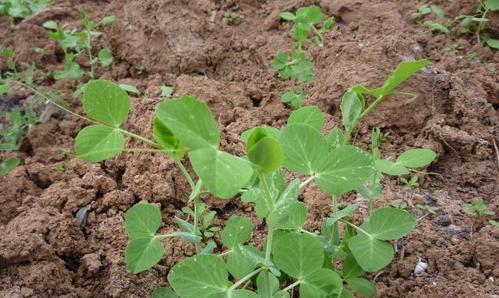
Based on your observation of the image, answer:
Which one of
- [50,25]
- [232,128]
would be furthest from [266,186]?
[50,25]

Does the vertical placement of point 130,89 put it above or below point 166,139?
below

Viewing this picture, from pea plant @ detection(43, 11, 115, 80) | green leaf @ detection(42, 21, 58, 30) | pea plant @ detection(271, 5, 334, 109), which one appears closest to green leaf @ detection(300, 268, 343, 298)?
pea plant @ detection(271, 5, 334, 109)

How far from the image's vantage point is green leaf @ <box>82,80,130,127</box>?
136 cm

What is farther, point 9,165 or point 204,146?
point 9,165

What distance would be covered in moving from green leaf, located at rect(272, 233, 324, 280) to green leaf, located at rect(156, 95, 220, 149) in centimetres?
35

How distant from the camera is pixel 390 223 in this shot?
1502 mm

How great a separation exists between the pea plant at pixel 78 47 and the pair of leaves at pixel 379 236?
64.6 inches

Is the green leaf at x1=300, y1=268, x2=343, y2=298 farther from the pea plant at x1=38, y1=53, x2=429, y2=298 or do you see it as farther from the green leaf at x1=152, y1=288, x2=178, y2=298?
the green leaf at x1=152, y1=288, x2=178, y2=298

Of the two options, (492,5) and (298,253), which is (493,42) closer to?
(492,5)

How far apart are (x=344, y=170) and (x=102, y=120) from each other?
57 cm

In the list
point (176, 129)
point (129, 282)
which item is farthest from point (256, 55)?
point (176, 129)

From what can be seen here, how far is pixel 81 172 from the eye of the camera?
6.98ft

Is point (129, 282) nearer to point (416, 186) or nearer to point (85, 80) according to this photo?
point (416, 186)

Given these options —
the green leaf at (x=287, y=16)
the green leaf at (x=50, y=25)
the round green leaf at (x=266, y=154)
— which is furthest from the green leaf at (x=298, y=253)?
the green leaf at (x=50, y=25)
